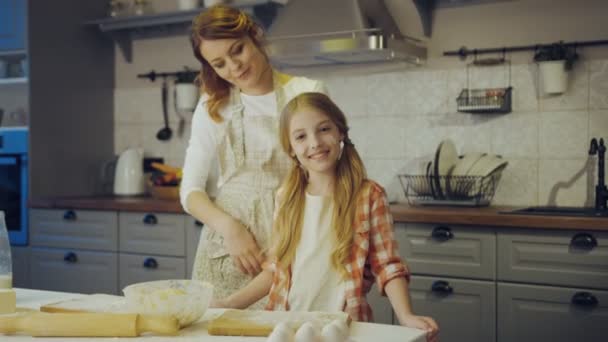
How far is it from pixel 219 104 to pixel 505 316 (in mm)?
1340

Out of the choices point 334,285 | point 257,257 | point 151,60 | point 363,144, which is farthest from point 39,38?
point 334,285

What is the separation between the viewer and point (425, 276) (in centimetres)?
285

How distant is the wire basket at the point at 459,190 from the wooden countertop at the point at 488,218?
2.5 inches

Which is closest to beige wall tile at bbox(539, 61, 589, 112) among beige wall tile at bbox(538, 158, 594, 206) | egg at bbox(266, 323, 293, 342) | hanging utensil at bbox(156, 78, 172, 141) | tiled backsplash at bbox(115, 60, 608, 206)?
tiled backsplash at bbox(115, 60, 608, 206)

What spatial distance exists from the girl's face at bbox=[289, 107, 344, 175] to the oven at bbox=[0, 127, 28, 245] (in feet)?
8.06

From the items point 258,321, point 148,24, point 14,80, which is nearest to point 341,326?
point 258,321

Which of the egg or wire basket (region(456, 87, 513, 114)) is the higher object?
wire basket (region(456, 87, 513, 114))

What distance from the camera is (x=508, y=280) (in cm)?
269

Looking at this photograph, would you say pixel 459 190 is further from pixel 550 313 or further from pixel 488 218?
pixel 550 313

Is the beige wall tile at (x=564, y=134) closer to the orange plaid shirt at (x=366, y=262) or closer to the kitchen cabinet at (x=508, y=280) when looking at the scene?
the kitchen cabinet at (x=508, y=280)

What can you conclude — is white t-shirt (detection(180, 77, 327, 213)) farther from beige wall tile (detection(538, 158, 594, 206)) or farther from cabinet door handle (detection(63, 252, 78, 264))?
cabinet door handle (detection(63, 252, 78, 264))

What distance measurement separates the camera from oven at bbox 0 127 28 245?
3805 mm

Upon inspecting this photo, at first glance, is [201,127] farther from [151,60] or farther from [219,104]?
[151,60]

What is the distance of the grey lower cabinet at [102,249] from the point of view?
3.43m
